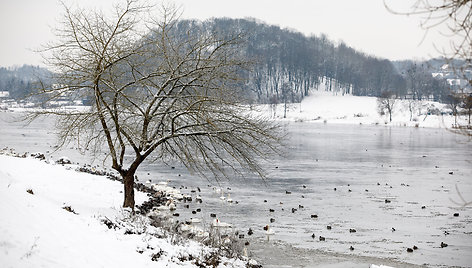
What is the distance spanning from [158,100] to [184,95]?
96 centimetres

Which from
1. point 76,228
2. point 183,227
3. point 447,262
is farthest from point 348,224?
point 76,228

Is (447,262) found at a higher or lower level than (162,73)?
lower

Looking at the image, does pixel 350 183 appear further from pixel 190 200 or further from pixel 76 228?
pixel 76 228

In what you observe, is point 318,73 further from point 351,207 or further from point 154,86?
Answer: point 154,86

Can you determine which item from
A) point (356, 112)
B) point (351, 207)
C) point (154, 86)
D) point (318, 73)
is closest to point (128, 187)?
point (154, 86)

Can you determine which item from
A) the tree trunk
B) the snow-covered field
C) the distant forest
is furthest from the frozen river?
the distant forest

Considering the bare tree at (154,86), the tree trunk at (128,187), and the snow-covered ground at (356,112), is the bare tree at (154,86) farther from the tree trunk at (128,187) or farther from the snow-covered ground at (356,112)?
the snow-covered ground at (356,112)

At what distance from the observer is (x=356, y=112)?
411ft

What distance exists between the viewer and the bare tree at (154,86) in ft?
44.4

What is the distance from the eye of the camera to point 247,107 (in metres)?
14.2

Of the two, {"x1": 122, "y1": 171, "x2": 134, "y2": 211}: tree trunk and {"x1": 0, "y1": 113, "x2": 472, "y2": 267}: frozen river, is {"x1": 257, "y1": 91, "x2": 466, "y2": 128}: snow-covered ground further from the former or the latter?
{"x1": 122, "y1": 171, "x2": 134, "y2": 211}: tree trunk

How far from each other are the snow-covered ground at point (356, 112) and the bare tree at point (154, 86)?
297 feet

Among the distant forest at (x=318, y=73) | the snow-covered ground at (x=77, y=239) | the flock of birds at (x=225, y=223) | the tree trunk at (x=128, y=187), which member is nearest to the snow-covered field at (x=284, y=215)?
the snow-covered ground at (x=77, y=239)

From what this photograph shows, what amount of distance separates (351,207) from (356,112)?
10890 cm
